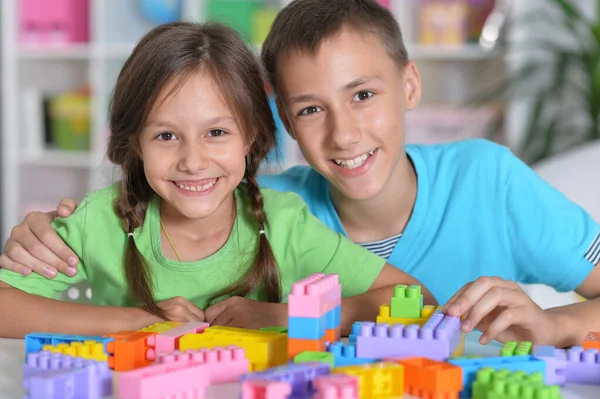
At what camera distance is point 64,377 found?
0.78 m

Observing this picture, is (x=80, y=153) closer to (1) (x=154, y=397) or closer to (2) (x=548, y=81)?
(2) (x=548, y=81)

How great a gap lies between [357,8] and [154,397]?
89 centimetres

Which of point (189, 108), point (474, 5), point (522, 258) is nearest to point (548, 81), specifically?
point (474, 5)

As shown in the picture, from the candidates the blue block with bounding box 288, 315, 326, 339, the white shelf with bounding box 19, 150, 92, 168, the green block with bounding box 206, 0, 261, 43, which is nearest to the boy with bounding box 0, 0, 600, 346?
the blue block with bounding box 288, 315, 326, 339

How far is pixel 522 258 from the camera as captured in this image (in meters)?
1.55

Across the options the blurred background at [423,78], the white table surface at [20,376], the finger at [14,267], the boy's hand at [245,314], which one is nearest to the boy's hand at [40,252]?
the finger at [14,267]

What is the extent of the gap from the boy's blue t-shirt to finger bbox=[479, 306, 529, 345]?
1.62 feet

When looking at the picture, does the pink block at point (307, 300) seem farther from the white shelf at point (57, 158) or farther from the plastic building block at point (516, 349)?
the white shelf at point (57, 158)

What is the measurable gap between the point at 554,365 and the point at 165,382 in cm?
39

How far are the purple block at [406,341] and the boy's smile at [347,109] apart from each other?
1.75 ft

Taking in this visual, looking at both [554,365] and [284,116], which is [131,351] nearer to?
[554,365]

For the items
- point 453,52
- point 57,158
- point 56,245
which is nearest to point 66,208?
point 56,245

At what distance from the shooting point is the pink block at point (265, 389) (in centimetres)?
72

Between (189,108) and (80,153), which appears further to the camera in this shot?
(80,153)
